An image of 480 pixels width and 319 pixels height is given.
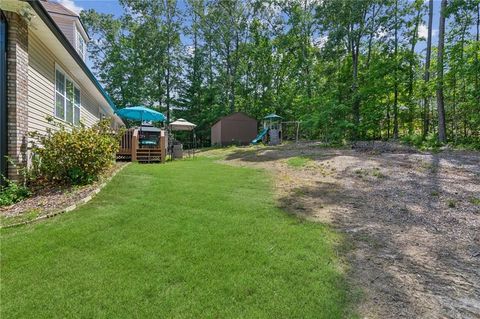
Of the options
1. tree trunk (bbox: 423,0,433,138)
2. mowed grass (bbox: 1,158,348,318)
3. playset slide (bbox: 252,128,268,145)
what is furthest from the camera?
playset slide (bbox: 252,128,268,145)

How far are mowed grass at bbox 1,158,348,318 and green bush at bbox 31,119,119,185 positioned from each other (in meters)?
1.53

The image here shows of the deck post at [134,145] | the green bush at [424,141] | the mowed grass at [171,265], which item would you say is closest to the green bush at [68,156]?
the mowed grass at [171,265]

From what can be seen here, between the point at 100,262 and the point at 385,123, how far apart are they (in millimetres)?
19613

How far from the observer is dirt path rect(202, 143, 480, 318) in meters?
2.61

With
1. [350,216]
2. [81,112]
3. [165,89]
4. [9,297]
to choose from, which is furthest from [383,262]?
[165,89]

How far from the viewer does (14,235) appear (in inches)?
146

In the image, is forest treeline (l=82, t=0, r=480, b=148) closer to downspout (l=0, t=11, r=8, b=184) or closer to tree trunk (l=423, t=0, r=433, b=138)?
tree trunk (l=423, t=0, r=433, b=138)

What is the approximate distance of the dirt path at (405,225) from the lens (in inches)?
103

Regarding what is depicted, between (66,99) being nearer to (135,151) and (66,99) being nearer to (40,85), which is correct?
(40,85)

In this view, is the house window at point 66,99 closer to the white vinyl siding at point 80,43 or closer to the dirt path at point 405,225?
the white vinyl siding at point 80,43

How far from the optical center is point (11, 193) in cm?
520

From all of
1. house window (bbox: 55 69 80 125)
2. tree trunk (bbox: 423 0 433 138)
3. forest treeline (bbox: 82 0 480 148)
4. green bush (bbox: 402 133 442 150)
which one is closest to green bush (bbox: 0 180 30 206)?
house window (bbox: 55 69 80 125)

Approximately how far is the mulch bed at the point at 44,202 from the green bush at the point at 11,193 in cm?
12

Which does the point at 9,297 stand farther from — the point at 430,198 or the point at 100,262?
the point at 430,198
